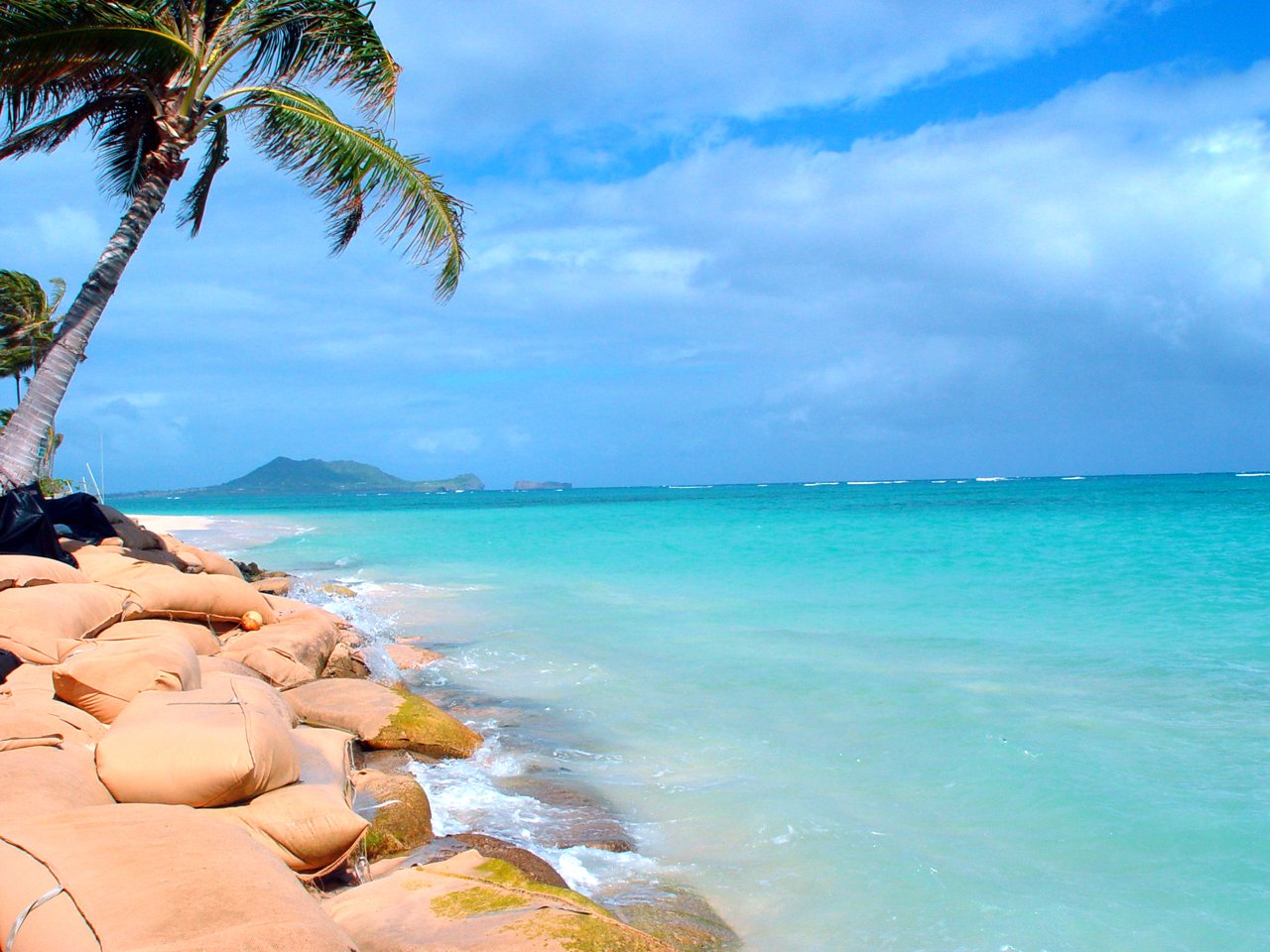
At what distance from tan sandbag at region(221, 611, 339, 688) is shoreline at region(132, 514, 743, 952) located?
2.55 feet

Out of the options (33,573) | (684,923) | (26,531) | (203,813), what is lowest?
(684,923)

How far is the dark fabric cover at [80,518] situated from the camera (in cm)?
812

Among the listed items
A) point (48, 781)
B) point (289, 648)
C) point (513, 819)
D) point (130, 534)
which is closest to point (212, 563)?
point (130, 534)

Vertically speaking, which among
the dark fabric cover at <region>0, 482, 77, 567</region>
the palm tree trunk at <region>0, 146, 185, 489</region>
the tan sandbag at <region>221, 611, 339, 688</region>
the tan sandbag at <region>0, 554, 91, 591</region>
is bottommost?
the tan sandbag at <region>221, 611, 339, 688</region>

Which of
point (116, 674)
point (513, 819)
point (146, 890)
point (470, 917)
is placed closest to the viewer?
point (146, 890)

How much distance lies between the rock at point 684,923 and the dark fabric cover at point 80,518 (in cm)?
661

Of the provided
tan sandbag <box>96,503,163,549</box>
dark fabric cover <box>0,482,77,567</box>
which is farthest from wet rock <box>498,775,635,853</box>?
tan sandbag <box>96,503,163,549</box>

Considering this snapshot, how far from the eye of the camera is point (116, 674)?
3.98 metres

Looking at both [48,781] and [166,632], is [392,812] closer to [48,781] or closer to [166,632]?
[48,781]

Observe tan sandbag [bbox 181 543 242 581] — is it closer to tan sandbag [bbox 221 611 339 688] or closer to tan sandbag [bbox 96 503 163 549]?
tan sandbag [bbox 96 503 163 549]

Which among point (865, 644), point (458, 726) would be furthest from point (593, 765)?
point (865, 644)

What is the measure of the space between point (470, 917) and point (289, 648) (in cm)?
443

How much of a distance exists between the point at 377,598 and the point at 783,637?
716 centimetres

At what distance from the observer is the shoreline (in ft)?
12.9
